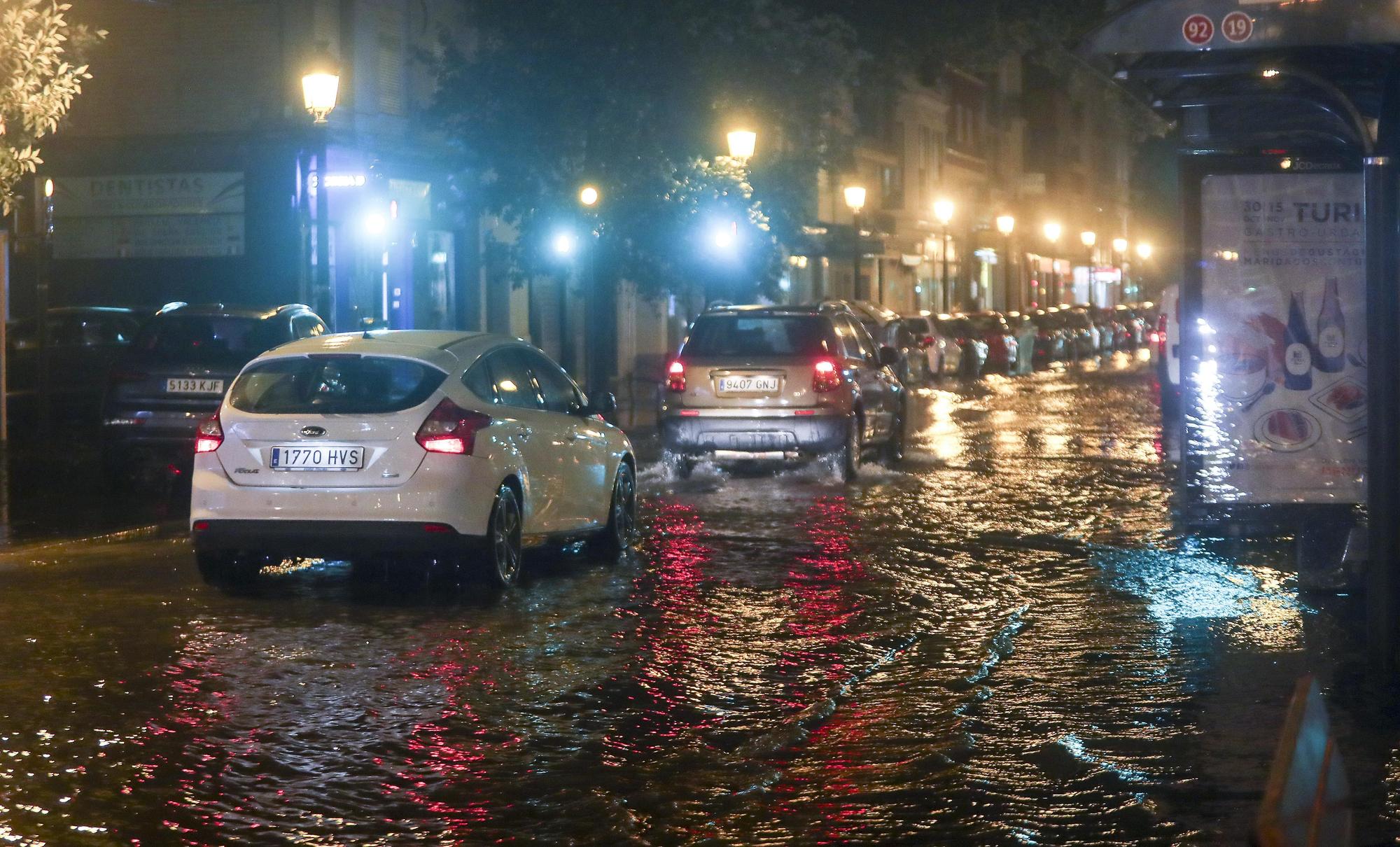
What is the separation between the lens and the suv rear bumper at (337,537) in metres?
10.6

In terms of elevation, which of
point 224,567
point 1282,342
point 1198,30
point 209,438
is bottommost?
point 224,567

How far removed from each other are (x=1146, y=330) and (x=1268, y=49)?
6454cm

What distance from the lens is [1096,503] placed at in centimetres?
1603

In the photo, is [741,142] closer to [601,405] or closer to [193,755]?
[601,405]

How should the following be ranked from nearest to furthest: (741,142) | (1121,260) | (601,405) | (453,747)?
(453,747), (601,405), (741,142), (1121,260)

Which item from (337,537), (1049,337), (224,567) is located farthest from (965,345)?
(337,537)

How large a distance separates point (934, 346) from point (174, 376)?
1052 inches

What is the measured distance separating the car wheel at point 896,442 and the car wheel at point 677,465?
7.43 feet

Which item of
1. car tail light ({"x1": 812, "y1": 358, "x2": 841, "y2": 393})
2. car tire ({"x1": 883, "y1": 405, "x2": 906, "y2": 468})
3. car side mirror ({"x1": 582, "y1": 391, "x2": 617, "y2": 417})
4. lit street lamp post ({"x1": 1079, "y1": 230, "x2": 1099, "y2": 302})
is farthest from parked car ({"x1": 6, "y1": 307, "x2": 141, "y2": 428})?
lit street lamp post ({"x1": 1079, "y1": 230, "x2": 1099, "y2": 302})

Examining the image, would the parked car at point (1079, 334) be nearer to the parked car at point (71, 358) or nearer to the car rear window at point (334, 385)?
the parked car at point (71, 358)

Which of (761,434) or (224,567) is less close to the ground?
(761,434)

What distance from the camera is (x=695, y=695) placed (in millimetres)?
8078

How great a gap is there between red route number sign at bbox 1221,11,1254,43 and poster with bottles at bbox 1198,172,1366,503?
7.63 ft

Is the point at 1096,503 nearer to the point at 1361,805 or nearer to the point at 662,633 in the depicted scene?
the point at 662,633
